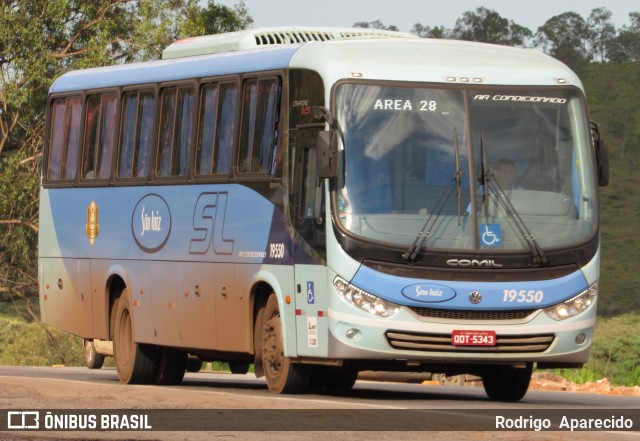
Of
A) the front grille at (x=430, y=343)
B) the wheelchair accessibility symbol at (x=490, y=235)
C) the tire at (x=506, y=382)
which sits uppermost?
the wheelchair accessibility symbol at (x=490, y=235)

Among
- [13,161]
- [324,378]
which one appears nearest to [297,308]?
[324,378]

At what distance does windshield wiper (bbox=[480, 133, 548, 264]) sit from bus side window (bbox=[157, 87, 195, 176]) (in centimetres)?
418

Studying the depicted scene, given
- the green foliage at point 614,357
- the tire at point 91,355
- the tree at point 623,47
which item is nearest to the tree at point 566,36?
the tree at point 623,47

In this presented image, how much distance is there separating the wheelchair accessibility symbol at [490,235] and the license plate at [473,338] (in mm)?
778

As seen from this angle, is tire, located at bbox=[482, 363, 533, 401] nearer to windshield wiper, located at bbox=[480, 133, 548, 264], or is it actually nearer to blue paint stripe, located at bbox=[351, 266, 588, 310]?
blue paint stripe, located at bbox=[351, 266, 588, 310]

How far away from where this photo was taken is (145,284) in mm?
19719

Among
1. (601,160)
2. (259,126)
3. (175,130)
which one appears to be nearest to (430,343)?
(601,160)

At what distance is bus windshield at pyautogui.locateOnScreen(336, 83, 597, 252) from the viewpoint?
50.7 feet

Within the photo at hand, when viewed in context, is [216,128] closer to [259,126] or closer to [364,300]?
[259,126]

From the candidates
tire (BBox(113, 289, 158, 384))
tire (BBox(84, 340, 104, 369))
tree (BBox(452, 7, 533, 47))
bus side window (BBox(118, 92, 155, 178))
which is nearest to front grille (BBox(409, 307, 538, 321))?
bus side window (BBox(118, 92, 155, 178))

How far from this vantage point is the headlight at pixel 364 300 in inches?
603

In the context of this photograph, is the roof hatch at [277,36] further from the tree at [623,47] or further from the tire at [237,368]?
the tree at [623,47]

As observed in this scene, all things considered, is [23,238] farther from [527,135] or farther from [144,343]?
[527,135]

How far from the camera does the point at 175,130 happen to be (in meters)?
19.1
